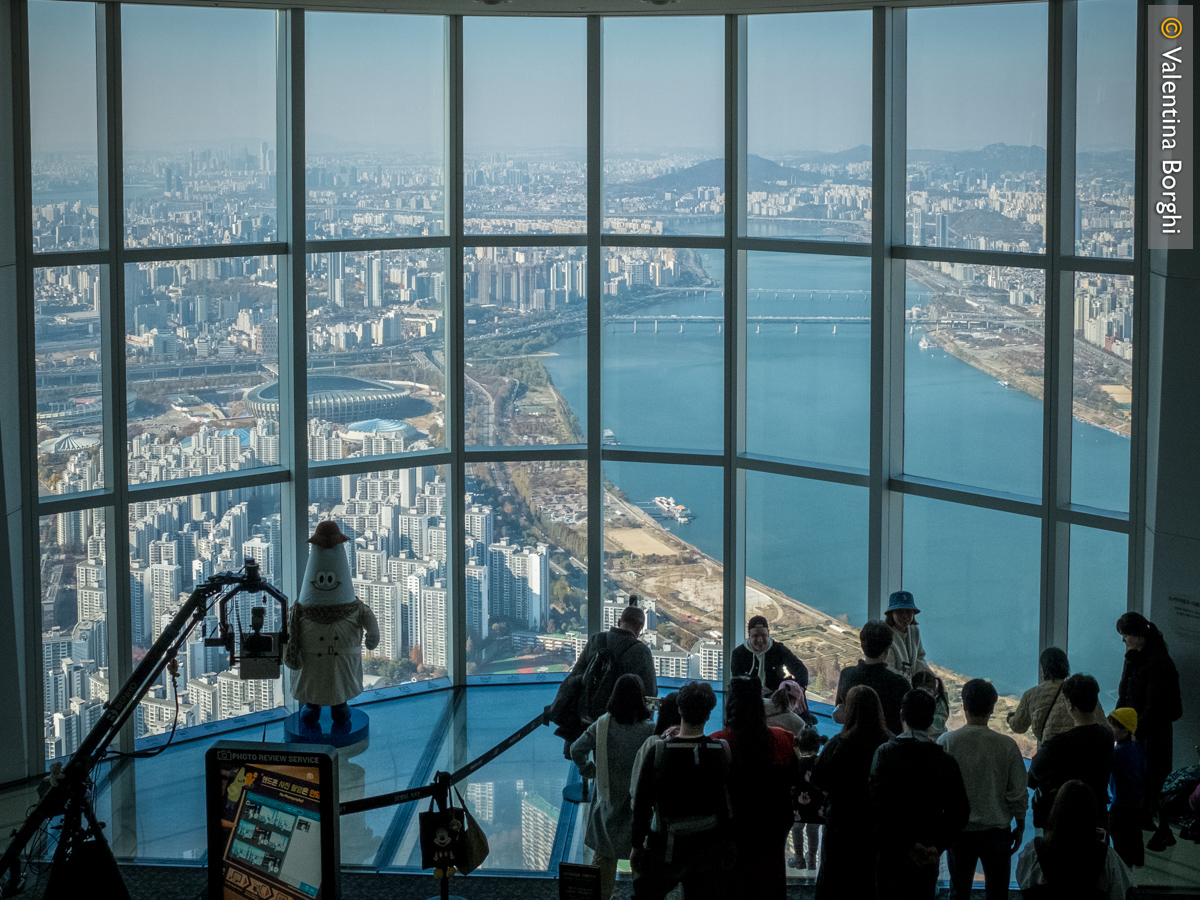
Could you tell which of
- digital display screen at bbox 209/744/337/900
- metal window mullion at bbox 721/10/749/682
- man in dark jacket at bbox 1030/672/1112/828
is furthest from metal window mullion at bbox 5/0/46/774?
man in dark jacket at bbox 1030/672/1112/828

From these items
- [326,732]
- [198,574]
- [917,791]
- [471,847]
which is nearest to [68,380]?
[198,574]

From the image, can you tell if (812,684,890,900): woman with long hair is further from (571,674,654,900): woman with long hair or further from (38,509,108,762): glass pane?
(38,509,108,762): glass pane

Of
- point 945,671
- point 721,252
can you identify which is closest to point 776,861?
point 945,671

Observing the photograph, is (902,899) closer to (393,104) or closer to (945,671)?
(945,671)

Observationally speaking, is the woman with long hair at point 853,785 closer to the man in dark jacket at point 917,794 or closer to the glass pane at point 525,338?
the man in dark jacket at point 917,794

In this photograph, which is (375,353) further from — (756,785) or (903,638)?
(756,785)
